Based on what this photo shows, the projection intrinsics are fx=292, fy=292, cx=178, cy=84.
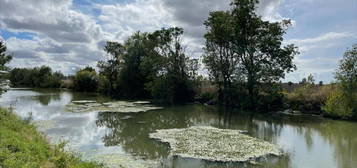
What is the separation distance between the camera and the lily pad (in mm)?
10203

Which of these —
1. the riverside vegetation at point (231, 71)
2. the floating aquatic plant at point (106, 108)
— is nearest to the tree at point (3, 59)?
the riverside vegetation at point (231, 71)

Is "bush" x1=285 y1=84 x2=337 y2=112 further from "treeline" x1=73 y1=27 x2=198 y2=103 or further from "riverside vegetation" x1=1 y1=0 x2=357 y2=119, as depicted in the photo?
"treeline" x1=73 y1=27 x2=198 y2=103

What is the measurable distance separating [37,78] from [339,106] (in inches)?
2746

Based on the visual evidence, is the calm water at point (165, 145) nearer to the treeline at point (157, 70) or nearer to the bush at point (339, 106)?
the bush at point (339, 106)

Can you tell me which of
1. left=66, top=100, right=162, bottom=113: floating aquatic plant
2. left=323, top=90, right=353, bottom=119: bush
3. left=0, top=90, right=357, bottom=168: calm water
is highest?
left=323, top=90, right=353, bottom=119: bush

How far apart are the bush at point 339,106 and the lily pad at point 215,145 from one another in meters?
10.9

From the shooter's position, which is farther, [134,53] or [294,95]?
[134,53]

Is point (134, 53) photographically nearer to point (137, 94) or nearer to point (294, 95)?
point (137, 94)

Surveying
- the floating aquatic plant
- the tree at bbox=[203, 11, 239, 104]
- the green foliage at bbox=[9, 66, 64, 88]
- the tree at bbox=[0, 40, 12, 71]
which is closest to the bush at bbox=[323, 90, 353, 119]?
the tree at bbox=[203, 11, 239, 104]

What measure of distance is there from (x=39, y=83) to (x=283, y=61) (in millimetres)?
62637

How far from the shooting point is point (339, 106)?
21562 mm

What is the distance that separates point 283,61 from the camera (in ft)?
95.0

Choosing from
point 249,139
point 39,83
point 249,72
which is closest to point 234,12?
point 249,72

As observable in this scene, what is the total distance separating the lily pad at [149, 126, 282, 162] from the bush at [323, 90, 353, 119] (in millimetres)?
10925
